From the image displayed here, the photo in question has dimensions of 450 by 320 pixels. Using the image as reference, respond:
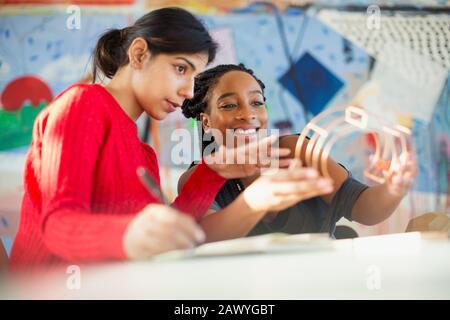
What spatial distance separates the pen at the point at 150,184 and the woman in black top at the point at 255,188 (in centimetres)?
6

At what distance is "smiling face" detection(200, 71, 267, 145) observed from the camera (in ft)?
5.13

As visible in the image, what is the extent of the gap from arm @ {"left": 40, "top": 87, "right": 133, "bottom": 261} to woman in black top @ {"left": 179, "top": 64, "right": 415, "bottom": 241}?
0.73 feet

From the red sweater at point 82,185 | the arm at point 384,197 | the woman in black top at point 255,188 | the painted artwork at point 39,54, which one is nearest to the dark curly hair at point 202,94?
the woman in black top at point 255,188

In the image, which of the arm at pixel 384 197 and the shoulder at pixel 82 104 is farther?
the arm at pixel 384 197

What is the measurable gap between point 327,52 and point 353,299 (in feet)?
1.89

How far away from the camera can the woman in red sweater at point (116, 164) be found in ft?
4.59

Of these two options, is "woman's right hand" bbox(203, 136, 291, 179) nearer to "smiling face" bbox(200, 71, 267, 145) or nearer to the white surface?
"smiling face" bbox(200, 71, 267, 145)

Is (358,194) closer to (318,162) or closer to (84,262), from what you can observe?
(318,162)

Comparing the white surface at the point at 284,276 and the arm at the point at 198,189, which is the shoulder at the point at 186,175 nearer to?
the arm at the point at 198,189

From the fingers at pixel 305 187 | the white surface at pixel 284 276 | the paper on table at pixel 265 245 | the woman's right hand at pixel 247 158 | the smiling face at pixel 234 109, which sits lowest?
the white surface at pixel 284 276


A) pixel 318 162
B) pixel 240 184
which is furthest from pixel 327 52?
pixel 240 184

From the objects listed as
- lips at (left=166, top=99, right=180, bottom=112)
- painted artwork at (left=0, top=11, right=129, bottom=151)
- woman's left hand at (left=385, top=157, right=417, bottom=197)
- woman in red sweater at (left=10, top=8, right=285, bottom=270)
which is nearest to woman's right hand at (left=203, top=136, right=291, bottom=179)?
woman in red sweater at (left=10, top=8, right=285, bottom=270)

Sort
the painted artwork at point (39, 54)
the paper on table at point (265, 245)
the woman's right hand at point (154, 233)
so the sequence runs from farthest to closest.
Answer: the painted artwork at point (39, 54) → the paper on table at point (265, 245) → the woman's right hand at point (154, 233)
